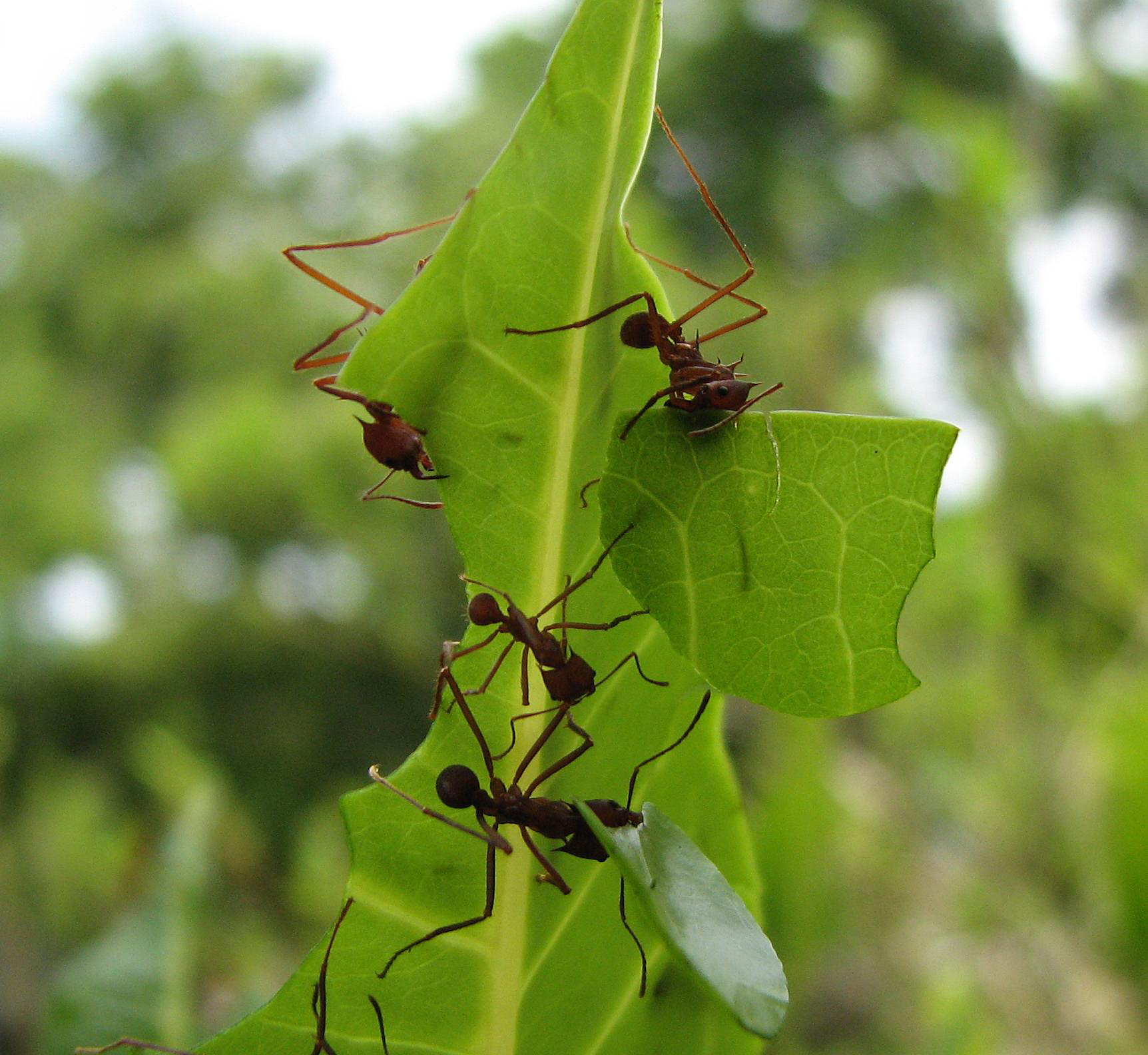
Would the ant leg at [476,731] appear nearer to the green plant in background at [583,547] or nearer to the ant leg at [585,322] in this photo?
the green plant in background at [583,547]

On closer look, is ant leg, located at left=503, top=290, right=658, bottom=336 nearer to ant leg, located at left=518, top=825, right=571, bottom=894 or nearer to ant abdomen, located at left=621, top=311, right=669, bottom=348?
ant abdomen, located at left=621, top=311, right=669, bottom=348

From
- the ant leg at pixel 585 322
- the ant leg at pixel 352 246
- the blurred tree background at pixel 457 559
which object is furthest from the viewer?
the blurred tree background at pixel 457 559

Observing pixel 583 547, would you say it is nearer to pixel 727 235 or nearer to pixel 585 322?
pixel 585 322

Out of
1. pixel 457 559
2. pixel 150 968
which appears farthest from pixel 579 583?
pixel 457 559

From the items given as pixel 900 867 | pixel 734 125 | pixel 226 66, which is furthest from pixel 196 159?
pixel 900 867

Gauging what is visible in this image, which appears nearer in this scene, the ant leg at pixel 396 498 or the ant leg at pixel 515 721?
the ant leg at pixel 515 721

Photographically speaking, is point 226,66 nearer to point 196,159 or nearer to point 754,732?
point 196,159

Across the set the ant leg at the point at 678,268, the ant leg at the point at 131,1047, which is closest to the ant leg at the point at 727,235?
the ant leg at the point at 678,268
